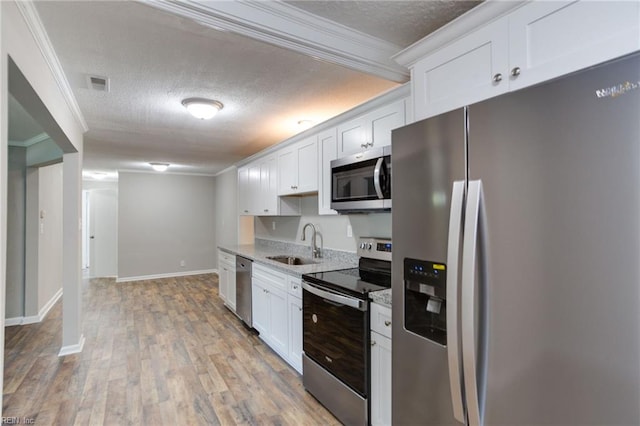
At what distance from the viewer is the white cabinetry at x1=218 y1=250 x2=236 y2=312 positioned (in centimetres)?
441

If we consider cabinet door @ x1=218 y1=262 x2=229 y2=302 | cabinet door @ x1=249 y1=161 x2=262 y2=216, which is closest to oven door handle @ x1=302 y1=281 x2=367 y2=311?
cabinet door @ x1=249 y1=161 x2=262 y2=216

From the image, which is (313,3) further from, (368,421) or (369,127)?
(368,421)

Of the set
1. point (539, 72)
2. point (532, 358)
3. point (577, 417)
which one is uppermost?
point (539, 72)

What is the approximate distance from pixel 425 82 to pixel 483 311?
119 centimetres

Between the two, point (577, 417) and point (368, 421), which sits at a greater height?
point (577, 417)

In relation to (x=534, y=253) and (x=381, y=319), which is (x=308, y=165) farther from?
(x=534, y=253)

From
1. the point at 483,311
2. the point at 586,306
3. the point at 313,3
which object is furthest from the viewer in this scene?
the point at 313,3

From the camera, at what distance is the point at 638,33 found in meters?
0.98

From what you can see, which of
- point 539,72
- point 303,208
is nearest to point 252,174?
point 303,208

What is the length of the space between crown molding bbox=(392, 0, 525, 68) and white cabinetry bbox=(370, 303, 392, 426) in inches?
55.2

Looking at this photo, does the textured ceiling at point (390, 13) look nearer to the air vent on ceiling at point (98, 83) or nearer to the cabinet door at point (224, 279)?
the air vent on ceiling at point (98, 83)

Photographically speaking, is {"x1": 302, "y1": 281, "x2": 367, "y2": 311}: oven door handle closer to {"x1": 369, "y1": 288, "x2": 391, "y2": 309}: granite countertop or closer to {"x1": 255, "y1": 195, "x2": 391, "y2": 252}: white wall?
{"x1": 369, "y1": 288, "x2": 391, "y2": 309}: granite countertop

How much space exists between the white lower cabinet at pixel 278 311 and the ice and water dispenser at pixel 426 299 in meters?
1.40

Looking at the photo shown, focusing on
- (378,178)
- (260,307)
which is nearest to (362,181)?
(378,178)
